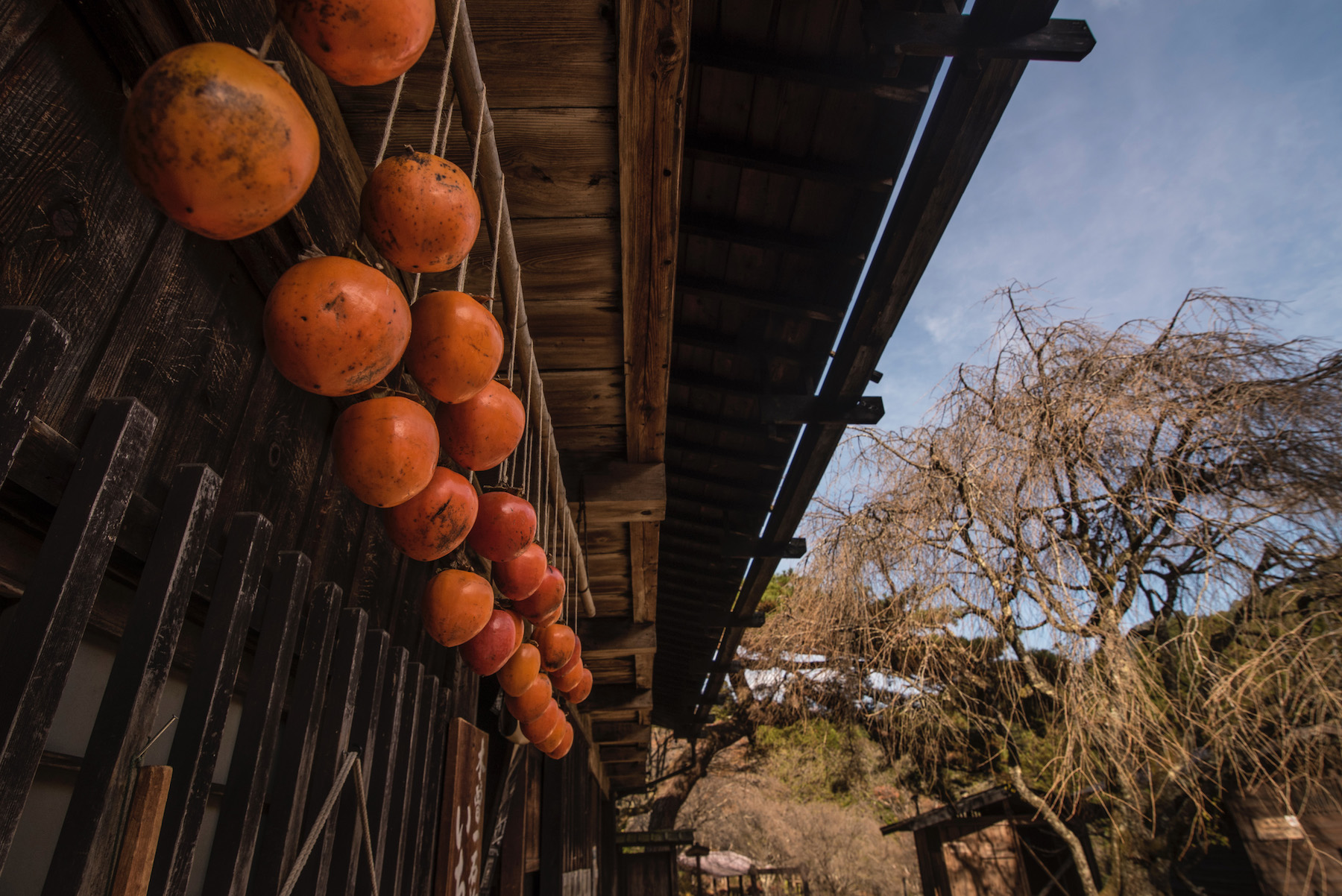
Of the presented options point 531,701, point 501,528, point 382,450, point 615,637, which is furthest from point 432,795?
point 615,637

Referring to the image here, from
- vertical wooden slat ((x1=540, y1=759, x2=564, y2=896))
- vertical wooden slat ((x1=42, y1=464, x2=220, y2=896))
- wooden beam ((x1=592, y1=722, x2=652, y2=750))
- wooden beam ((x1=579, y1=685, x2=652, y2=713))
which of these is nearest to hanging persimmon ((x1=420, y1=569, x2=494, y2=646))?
vertical wooden slat ((x1=42, y1=464, x2=220, y2=896))

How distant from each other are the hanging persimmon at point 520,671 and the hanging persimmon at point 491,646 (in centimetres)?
22

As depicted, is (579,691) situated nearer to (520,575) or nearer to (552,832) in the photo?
(520,575)

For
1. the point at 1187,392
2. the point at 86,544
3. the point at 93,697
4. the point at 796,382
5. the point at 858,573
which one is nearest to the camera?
the point at 86,544

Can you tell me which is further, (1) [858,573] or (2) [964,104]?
(1) [858,573]

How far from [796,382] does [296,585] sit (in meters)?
2.51

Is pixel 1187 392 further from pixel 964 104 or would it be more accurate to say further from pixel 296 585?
Answer: pixel 296 585

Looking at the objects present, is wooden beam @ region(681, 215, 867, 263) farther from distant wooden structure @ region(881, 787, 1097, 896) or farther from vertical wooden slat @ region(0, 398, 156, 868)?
distant wooden structure @ region(881, 787, 1097, 896)

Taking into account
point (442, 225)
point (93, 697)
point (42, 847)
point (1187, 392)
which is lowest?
point (42, 847)

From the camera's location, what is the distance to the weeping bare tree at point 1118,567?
4508 mm

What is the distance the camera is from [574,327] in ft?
6.60

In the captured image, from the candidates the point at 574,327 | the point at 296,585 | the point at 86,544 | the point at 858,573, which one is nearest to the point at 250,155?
the point at 86,544

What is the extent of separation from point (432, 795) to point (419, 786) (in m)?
0.17

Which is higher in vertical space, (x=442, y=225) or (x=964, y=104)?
(x=964, y=104)
